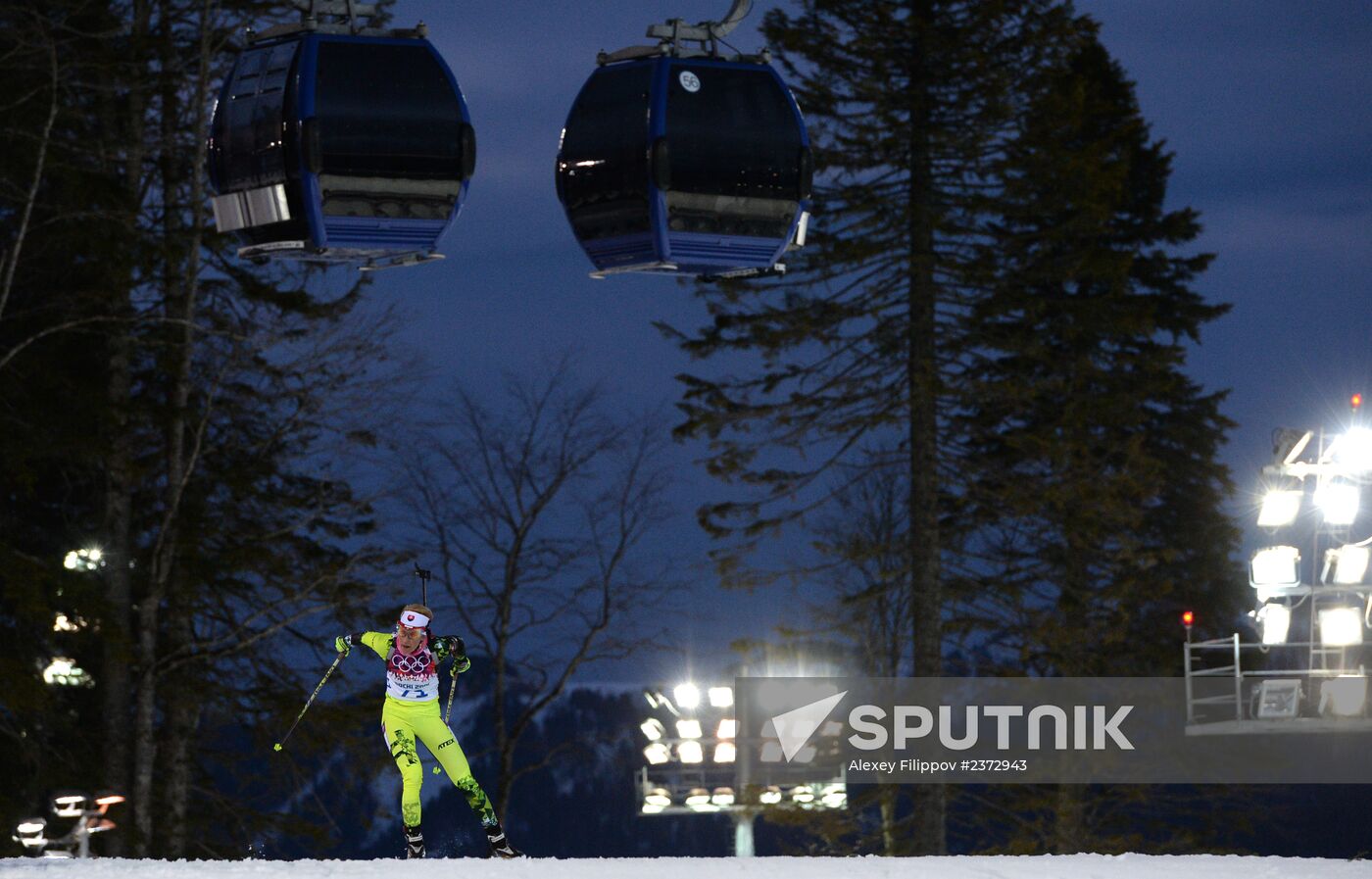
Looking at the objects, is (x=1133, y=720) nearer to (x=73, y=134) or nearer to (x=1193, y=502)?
(x=1193, y=502)

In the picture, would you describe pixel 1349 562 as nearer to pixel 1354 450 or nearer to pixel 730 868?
pixel 1354 450

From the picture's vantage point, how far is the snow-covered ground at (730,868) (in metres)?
9.92

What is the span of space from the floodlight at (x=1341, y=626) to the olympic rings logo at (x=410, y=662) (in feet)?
56.7

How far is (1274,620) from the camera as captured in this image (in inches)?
1037

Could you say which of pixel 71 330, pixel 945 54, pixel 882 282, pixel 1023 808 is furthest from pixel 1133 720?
pixel 71 330

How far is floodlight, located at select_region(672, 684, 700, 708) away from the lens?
37406 mm

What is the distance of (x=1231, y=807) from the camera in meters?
38.5

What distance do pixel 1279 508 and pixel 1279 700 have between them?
2634 millimetres

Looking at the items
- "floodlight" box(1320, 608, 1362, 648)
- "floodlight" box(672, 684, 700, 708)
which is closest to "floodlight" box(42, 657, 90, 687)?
"floodlight" box(672, 684, 700, 708)

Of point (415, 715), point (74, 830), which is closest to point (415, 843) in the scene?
point (415, 715)

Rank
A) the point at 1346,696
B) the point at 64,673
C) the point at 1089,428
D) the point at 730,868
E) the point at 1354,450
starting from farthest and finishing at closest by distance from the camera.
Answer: the point at 1089,428
the point at 1354,450
the point at 1346,696
the point at 64,673
the point at 730,868

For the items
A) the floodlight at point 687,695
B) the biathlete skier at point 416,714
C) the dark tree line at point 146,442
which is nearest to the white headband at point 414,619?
the biathlete skier at point 416,714

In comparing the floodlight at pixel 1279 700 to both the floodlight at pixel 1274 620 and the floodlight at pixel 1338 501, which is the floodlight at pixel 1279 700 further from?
the floodlight at pixel 1338 501

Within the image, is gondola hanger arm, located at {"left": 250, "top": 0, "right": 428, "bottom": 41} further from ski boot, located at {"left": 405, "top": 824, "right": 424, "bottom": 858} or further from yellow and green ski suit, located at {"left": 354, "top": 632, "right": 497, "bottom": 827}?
ski boot, located at {"left": 405, "top": 824, "right": 424, "bottom": 858}
